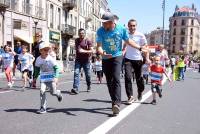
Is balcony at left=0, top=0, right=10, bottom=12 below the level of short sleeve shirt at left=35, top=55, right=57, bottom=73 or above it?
above

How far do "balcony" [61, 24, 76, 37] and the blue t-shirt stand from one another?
42.7m

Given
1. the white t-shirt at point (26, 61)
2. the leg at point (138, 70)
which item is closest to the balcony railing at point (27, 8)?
the white t-shirt at point (26, 61)

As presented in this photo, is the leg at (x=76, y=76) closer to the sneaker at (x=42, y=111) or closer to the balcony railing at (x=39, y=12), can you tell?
the sneaker at (x=42, y=111)

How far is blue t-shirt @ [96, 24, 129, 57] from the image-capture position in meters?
7.82

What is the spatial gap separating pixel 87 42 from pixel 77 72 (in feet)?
2.81

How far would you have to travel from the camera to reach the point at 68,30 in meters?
51.8

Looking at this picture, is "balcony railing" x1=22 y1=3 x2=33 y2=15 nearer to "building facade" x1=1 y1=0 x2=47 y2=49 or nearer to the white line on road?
"building facade" x1=1 y1=0 x2=47 y2=49

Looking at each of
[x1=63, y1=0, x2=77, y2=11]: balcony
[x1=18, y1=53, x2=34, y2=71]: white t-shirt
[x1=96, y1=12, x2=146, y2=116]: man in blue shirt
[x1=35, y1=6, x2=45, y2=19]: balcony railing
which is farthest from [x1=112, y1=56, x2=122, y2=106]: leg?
[x1=63, y1=0, x2=77, y2=11]: balcony

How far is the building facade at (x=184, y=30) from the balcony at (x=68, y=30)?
337 feet

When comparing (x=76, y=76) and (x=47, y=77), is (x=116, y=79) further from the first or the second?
(x=76, y=76)

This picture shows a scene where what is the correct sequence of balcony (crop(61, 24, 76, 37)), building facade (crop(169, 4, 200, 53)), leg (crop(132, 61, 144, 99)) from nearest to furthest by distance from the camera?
leg (crop(132, 61, 144, 99))
balcony (crop(61, 24, 76, 37))
building facade (crop(169, 4, 200, 53))

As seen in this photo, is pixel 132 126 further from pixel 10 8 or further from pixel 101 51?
pixel 10 8

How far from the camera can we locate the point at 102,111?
8.01m

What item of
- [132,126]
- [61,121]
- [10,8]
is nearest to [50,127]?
[61,121]
